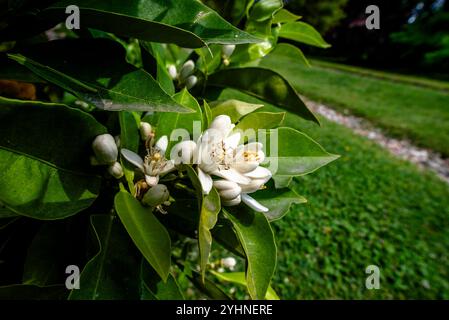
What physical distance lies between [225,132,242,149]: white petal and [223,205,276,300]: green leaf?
0.12 m

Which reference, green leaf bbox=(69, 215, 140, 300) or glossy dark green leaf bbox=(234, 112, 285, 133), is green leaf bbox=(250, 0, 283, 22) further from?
green leaf bbox=(69, 215, 140, 300)

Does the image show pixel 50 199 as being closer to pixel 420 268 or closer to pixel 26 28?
pixel 26 28

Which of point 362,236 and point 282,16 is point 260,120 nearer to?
point 282,16

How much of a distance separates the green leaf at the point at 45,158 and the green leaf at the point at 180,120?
107 millimetres

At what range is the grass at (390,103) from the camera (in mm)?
6863

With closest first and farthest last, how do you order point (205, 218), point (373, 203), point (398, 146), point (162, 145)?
point (205, 218), point (162, 145), point (373, 203), point (398, 146)

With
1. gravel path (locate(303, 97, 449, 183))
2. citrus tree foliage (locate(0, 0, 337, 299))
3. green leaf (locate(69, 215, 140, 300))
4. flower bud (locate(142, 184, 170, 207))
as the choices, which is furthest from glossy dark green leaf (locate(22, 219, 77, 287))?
gravel path (locate(303, 97, 449, 183))

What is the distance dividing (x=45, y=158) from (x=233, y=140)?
0.28 meters

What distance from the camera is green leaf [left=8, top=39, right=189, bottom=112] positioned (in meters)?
0.48

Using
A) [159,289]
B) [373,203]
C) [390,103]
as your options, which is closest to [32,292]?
[159,289]

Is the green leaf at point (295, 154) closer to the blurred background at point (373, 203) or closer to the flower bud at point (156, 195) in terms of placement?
the flower bud at point (156, 195)

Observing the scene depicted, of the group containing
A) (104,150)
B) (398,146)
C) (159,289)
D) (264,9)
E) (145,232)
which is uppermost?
(264,9)

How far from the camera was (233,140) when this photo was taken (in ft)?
1.90
